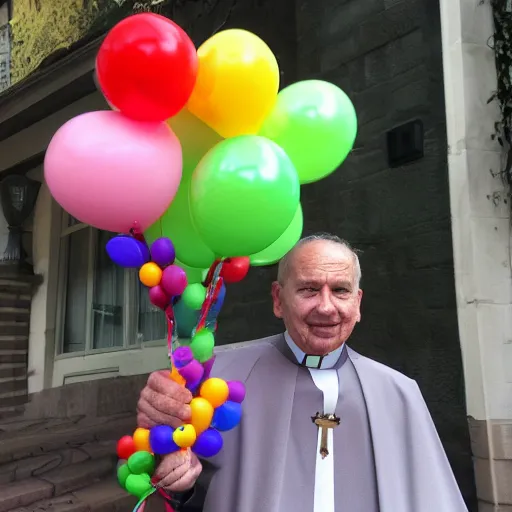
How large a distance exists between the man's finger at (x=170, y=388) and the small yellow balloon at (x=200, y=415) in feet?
Result: 0.07

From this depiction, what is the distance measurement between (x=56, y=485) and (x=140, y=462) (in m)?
2.63

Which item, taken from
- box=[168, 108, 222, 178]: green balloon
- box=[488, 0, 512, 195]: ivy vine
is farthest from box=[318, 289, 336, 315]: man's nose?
box=[488, 0, 512, 195]: ivy vine

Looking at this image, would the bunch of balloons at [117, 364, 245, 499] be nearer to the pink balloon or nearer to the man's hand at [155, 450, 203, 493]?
the man's hand at [155, 450, 203, 493]

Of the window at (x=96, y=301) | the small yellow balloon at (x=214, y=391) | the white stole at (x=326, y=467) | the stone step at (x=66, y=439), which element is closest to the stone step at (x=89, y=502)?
the stone step at (x=66, y=439)

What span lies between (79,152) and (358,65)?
228 centimetres

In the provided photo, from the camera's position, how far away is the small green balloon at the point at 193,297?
133 cm

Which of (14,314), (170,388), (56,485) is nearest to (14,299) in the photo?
(14,314)

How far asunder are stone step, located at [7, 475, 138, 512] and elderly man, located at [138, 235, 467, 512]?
6.78 ft

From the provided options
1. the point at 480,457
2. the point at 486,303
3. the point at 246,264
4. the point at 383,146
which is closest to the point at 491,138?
the point at 383,146

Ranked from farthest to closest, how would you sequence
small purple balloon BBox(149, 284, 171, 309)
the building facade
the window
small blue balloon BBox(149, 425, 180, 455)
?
1. the window
2. the building facade
3. small purple balloon BBox(149, 284, 171, 309)
4. small blue balloon BBox(149, 425, 180, 455)

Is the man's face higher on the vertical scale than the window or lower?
lower

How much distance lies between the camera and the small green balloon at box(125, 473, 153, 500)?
4.02 ft

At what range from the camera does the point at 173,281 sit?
1269mm

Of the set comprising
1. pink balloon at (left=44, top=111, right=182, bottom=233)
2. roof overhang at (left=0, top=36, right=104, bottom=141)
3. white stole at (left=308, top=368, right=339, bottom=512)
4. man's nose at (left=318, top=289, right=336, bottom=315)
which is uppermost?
roof overhang at (left=0, top=36, right=104, bottom=141)
